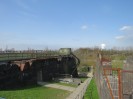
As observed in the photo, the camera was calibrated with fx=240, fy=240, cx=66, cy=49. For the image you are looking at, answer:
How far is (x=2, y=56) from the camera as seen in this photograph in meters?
27.4

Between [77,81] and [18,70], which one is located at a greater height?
[18,70]

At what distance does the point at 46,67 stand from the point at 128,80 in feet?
97.2

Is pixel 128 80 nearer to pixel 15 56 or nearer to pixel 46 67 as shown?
pixel 15 56

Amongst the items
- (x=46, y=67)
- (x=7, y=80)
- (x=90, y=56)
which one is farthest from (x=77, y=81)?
(x=90, y=56)

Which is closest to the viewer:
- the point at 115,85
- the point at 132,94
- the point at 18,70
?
the point at 132,94

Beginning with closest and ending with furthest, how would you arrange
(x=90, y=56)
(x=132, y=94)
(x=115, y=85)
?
1. (x=132, y=94)
2. (x=115, y=85)
3. (x=90, y=56)

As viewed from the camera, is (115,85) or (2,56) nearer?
(115,85)

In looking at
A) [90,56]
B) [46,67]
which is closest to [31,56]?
[46,67]

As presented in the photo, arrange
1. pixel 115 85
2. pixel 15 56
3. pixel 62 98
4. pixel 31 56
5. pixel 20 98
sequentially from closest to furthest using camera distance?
pixel 115 85 < pixel 20 98 < pixel 62 98 < pixel 15 56 < pixel 31 56

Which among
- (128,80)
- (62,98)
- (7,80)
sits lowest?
(62,98)

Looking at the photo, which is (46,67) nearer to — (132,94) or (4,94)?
(4,94)

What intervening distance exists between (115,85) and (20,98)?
13.2m

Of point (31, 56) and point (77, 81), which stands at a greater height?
point (31, 56)

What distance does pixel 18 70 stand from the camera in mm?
29281
